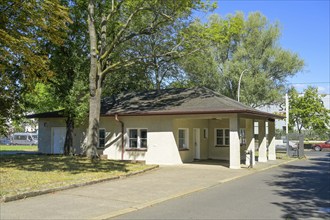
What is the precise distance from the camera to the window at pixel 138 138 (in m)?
23.8

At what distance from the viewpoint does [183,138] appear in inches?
955

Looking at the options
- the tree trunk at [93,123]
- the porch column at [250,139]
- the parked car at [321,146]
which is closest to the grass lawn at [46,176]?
the tree trunk at [93,123]

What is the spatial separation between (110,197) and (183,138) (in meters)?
13.3

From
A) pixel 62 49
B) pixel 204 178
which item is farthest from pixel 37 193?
pixel 62 49

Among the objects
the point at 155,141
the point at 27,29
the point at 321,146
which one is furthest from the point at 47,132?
the point at 321,146

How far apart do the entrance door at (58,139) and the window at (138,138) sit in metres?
6.17

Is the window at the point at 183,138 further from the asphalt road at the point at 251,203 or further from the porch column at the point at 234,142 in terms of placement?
the asphalt road at the point at 251,203

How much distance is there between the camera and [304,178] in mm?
16969

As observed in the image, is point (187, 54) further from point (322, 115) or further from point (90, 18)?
point (322, 115)

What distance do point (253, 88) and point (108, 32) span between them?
19.1 metres

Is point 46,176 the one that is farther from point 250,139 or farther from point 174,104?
point 250,139

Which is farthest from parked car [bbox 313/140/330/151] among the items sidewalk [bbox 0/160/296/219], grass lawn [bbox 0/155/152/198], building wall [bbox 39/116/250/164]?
grass lawn [bbox 0/155/152/198]

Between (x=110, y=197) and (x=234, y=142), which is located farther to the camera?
(x=234, y=142)

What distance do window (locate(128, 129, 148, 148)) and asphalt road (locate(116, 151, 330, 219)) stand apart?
31.0 feet
